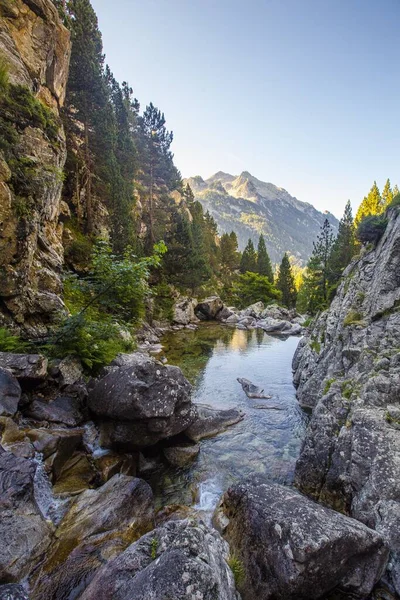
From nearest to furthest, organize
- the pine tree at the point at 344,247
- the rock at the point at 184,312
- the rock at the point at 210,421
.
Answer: the rock at the point at 210,421 < the rock at the point at 184,312 < the pine tree at the point at 344,247

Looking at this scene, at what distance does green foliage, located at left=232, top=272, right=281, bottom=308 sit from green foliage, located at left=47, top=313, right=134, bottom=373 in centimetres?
6080

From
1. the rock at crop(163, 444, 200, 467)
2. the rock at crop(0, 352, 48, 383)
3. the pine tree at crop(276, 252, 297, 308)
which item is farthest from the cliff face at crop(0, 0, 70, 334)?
the pine tree at crop(276, 252, 297, 308)

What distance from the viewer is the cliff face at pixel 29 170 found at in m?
11.1

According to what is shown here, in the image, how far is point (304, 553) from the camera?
14.9 feet

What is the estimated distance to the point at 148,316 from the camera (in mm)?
33969

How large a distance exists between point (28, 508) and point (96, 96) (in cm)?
3521

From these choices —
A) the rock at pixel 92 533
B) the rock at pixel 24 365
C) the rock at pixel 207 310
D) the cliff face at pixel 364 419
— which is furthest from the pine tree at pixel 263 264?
the rock at pixel 92 533

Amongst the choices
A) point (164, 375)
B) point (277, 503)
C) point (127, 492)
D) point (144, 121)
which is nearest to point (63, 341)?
point (164, 375)

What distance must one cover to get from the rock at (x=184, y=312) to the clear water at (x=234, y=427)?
1180cm

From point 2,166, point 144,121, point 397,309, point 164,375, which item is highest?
point 144,121

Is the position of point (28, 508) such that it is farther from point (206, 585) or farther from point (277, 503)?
point (277, 503)

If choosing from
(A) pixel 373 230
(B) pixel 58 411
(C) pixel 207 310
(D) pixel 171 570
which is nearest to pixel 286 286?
(C) pixel 207 310

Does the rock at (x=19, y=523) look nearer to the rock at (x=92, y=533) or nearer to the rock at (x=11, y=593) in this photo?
the rock at (x=92, y=533)

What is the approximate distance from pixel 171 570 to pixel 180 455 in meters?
6.46
